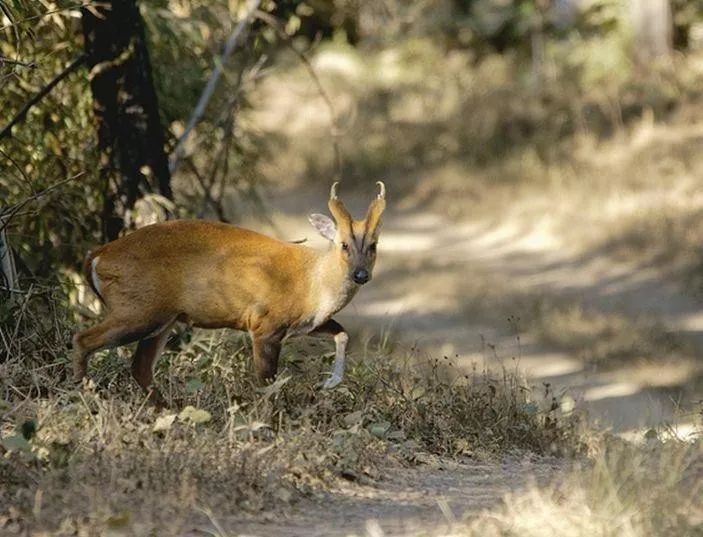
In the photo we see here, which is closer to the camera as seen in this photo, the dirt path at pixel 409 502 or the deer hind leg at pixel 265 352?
the dirt path at pixel 409 502

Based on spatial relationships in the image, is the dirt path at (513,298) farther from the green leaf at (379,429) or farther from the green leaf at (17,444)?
the green leaf at (17,444)

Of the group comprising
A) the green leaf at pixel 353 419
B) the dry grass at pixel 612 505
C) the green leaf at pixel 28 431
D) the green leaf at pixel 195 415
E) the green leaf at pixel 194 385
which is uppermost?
the green leaf at pixel 28 431

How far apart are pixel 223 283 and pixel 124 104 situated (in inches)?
94.4

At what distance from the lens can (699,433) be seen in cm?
809

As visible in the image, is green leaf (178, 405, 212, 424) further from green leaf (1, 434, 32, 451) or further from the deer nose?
the deer nose

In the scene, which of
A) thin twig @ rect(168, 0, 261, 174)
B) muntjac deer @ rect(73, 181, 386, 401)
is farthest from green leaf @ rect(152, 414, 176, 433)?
thin twig @ rect(168, 0, 261, 174)

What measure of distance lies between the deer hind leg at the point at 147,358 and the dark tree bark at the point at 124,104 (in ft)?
6.50

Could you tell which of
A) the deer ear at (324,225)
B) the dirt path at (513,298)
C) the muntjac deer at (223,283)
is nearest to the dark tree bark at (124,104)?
the muntjac deer at (223,283)

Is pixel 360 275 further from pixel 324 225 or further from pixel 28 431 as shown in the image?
pixel 28 431

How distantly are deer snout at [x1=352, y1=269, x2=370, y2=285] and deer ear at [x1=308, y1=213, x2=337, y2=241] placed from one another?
36 cm

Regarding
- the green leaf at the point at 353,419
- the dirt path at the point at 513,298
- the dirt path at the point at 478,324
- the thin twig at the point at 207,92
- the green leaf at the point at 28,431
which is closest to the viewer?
the green leaf at the point at 28,431

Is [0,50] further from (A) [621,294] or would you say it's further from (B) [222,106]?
(A) [621,294]

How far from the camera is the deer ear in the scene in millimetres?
8219

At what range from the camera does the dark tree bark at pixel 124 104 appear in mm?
9883
